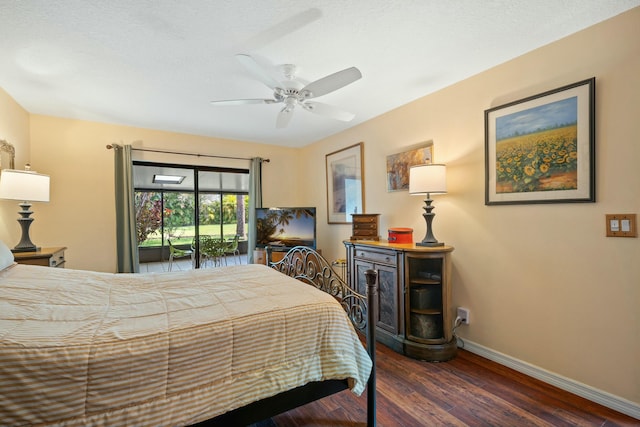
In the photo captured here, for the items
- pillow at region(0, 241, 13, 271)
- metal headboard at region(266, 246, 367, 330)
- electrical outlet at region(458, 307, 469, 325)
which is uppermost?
pillow at region(0, 241, 13, 271)

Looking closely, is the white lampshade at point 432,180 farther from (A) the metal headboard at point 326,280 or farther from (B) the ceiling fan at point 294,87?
(A) the metal headboard at point 326,280

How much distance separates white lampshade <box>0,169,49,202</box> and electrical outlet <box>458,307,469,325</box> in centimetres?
408

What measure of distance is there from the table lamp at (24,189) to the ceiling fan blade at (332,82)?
263cm

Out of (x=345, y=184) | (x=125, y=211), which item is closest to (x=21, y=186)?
(x=125, y=211)

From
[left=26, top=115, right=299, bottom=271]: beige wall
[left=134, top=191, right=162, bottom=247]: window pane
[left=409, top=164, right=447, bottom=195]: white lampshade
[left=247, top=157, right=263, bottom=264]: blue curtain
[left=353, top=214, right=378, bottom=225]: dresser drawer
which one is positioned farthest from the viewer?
[left=247, top=157, right=263, bottom=264]: blue curtain

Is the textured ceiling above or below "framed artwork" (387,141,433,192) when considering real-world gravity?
above

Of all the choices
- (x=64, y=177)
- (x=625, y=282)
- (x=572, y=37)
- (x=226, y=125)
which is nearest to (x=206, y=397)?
(x=625, y=282)

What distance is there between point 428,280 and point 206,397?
79.3 inches

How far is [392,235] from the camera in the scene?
291cm

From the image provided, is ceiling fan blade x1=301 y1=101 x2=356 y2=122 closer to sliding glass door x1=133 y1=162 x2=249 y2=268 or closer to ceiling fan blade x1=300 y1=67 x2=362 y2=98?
ceiling fan blade x1=300 y1=67 x2=362 y2=98

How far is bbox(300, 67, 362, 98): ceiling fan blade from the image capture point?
185 centimetres

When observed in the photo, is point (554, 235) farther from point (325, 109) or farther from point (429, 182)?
point (325, 109)

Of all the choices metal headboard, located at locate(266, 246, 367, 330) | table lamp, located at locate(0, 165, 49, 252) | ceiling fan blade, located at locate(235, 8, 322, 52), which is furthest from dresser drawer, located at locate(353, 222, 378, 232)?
table lamp, located at locate(0, 165, 49, 252)

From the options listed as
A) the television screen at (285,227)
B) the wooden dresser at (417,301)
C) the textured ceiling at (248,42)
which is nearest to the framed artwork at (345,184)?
the television screen at (285,227)
